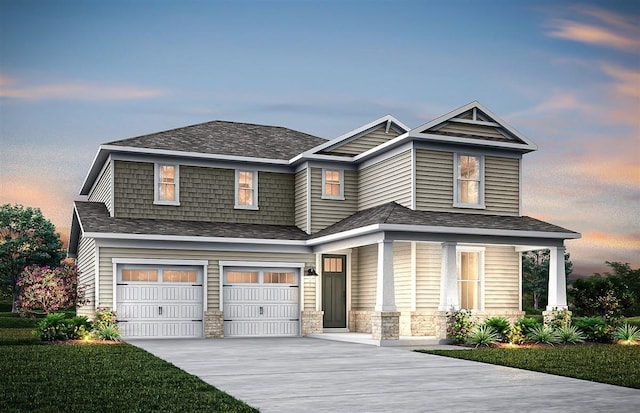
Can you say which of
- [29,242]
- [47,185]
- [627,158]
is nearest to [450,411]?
[627,158]

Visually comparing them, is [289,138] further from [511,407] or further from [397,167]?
[511,407]

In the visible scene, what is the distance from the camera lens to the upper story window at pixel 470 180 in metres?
25.0

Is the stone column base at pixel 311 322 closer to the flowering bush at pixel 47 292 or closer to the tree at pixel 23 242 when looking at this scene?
the flowering bush at pixel 47 292

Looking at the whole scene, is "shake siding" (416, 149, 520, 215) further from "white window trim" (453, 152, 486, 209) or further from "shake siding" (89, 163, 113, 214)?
"shake siding" (89, 163, 113, 214)

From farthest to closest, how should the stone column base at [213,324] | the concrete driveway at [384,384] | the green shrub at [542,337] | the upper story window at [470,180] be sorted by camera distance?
the stone column base at [213,324] → the upper story window at [470,180] → the green shrub at [542,337] → the concrete driveway at [384,384]

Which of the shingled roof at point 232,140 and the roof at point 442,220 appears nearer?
the roof at point 442,220

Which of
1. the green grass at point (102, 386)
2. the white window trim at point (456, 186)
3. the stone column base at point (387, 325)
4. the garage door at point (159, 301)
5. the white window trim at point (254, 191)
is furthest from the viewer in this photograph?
the white window trim at point (254, 191)

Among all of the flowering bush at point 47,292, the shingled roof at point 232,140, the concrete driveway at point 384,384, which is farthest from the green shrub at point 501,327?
the flowering bush at point 47,292

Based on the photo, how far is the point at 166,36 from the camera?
37062mm

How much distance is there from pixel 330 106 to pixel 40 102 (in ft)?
48.8

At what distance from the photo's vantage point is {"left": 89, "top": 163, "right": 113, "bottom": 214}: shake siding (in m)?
26.8

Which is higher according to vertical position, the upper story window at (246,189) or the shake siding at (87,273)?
the upper story window at (246,189)

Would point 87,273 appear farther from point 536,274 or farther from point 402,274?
point 536,274

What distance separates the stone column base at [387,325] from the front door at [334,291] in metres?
5.82
